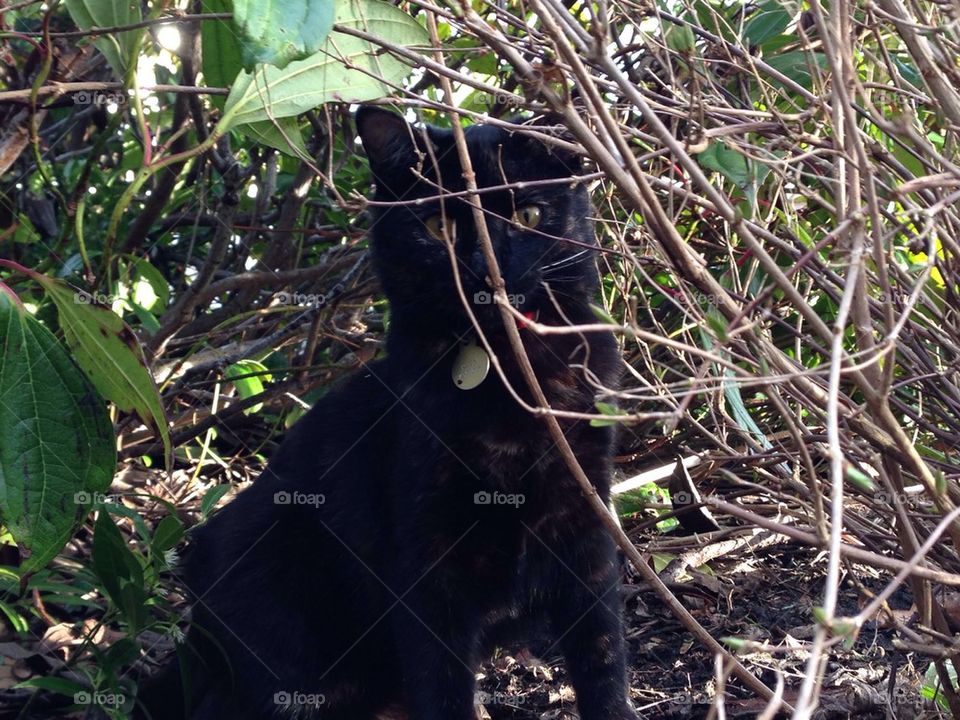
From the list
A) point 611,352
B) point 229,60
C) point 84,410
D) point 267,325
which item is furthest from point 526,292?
point 267,325

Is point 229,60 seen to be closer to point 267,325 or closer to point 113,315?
point 113,315

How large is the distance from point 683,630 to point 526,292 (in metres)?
0.89

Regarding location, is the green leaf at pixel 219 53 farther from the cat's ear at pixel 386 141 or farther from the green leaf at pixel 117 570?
the green leaf at pixel 117 570

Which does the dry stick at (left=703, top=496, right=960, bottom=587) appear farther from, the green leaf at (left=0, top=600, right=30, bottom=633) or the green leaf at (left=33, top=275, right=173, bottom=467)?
the green leaf at (left=0, top=600, right=30, bottom=633)

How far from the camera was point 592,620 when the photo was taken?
2027mm

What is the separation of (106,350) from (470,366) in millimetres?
683

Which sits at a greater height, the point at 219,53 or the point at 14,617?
the point at 219,53
